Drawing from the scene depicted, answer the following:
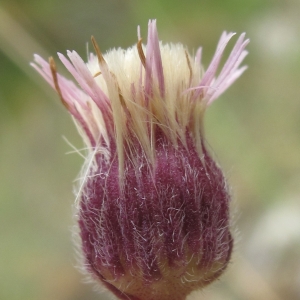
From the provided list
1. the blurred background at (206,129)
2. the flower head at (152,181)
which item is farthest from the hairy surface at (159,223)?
the blurred background at (206,129)

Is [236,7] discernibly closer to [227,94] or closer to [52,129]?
[227,94]

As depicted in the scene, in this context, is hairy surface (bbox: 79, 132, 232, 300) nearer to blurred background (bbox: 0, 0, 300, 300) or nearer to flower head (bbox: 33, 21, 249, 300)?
flower head (bbox: 33, 21, 249, 300)

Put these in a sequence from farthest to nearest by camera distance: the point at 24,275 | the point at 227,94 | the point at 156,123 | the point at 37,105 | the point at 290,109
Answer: the point at 37,105 < the point at 227,94 < the point at 290,109 < the point at 24,275 < the point at 156,123

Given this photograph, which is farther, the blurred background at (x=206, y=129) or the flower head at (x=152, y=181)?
the blurred background at (x=206, y=129)

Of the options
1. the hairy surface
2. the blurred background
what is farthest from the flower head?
the blurred background

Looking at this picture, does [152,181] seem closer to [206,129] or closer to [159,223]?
[159,223]

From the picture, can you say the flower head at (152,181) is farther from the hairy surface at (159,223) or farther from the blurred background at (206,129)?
the blurred background at (206,129)

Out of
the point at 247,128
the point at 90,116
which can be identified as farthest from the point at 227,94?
the point at 90,116
